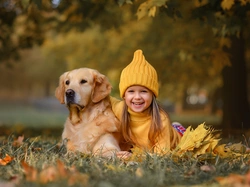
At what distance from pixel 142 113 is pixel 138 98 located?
20 centimetres

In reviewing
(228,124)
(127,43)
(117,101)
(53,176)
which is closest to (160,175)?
(53,176)

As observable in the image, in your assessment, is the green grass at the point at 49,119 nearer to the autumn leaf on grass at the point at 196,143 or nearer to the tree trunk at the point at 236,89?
the tree trunk at the point at 236,89

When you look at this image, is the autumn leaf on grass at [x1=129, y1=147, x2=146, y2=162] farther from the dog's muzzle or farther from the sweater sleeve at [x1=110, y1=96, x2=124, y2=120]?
the dog's muzzle

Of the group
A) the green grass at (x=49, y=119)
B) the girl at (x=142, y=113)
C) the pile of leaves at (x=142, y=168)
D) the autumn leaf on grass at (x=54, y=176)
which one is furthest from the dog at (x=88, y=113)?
the green grass at (x=49, y=119)

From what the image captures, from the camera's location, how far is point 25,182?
9.61 feet

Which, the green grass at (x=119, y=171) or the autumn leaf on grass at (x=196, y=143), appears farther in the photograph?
the autumn leaf on grass at (x=196, y=143)

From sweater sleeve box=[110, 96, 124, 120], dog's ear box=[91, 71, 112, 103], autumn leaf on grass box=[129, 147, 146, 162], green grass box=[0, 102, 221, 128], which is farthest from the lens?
green grass box=[0, 102, 221, 128]

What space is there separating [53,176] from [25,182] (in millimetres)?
188

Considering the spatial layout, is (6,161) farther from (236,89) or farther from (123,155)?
(236,89)

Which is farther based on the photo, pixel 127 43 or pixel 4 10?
pixel 127 43

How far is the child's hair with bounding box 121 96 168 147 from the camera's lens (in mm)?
4426

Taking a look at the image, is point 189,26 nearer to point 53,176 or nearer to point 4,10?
point 4,10

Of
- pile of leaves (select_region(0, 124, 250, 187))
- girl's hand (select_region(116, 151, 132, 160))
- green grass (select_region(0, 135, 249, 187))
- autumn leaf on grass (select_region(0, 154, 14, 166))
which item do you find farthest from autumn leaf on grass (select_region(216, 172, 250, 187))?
autumn leaf on grass (select_region(0, 154, 14, 166))

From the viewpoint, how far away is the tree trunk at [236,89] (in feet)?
34.2
